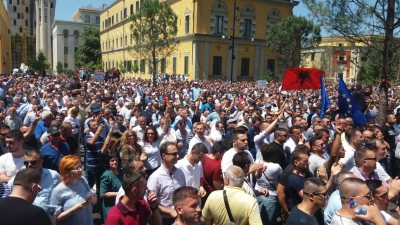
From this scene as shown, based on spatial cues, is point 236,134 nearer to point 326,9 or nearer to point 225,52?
point 326,9

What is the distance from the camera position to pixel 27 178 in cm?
356

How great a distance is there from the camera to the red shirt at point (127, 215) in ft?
12.1

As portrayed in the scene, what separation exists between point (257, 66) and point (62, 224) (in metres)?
41.7

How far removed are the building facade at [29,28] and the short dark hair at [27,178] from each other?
3485 inches

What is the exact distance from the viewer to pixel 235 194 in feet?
13.2

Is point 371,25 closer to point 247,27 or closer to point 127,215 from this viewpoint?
point 127,215

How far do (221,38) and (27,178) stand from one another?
128ft

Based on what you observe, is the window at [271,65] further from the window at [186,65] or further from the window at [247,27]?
the window at [186,65]

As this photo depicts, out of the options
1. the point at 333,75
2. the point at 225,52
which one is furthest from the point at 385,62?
the point at 333,75

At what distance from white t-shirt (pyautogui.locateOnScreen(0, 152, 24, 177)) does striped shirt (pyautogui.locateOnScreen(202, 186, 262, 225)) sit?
8.39 ft

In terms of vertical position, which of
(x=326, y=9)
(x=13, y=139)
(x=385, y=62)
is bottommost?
(x=13, y=139)

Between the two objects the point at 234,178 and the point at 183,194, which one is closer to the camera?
the point at 183,194

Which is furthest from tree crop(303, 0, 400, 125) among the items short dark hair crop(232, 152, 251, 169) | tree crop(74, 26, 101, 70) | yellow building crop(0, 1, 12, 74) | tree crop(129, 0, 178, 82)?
tree crop(74, 26, 101, 70)

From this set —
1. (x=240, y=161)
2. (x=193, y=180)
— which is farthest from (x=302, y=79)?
(x=240, y=161)
